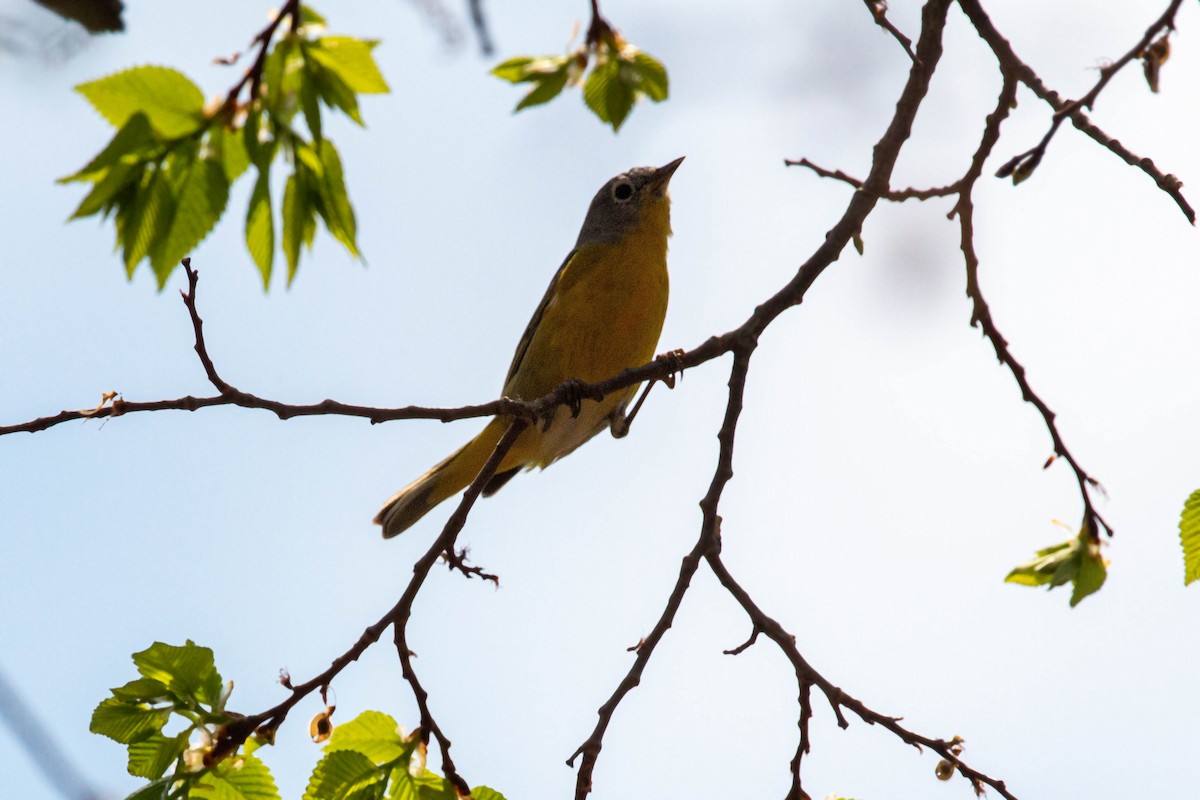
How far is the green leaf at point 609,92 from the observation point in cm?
371

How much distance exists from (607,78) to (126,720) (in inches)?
95.5

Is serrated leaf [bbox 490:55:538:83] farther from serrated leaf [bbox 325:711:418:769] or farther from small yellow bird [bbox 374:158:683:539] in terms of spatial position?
small yellow bird [bbox 374:158:683:539]

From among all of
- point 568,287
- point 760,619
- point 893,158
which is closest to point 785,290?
point 893,158

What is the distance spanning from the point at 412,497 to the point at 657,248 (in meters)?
2.15

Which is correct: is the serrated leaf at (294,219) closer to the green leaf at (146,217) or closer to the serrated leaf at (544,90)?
the green leaf at (146,217)

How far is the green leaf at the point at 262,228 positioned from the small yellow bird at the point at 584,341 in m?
3.96

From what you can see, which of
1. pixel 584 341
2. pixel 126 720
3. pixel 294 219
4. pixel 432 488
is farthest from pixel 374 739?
pixel 432 488

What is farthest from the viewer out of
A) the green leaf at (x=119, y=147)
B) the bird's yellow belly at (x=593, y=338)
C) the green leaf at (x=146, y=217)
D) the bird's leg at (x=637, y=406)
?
the bird's yellow belly at (x=593, y=338)

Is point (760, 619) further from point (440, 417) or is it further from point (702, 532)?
point (440, 417)

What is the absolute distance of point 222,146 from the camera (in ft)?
7.58

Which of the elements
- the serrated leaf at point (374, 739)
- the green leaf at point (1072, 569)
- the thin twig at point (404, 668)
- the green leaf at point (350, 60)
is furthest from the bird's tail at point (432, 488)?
the green leaf at point (350, 60)

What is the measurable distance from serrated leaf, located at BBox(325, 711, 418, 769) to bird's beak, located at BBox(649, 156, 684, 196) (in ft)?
15.9

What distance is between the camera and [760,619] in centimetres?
390

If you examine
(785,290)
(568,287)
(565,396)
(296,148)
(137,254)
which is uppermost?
(568,287)
